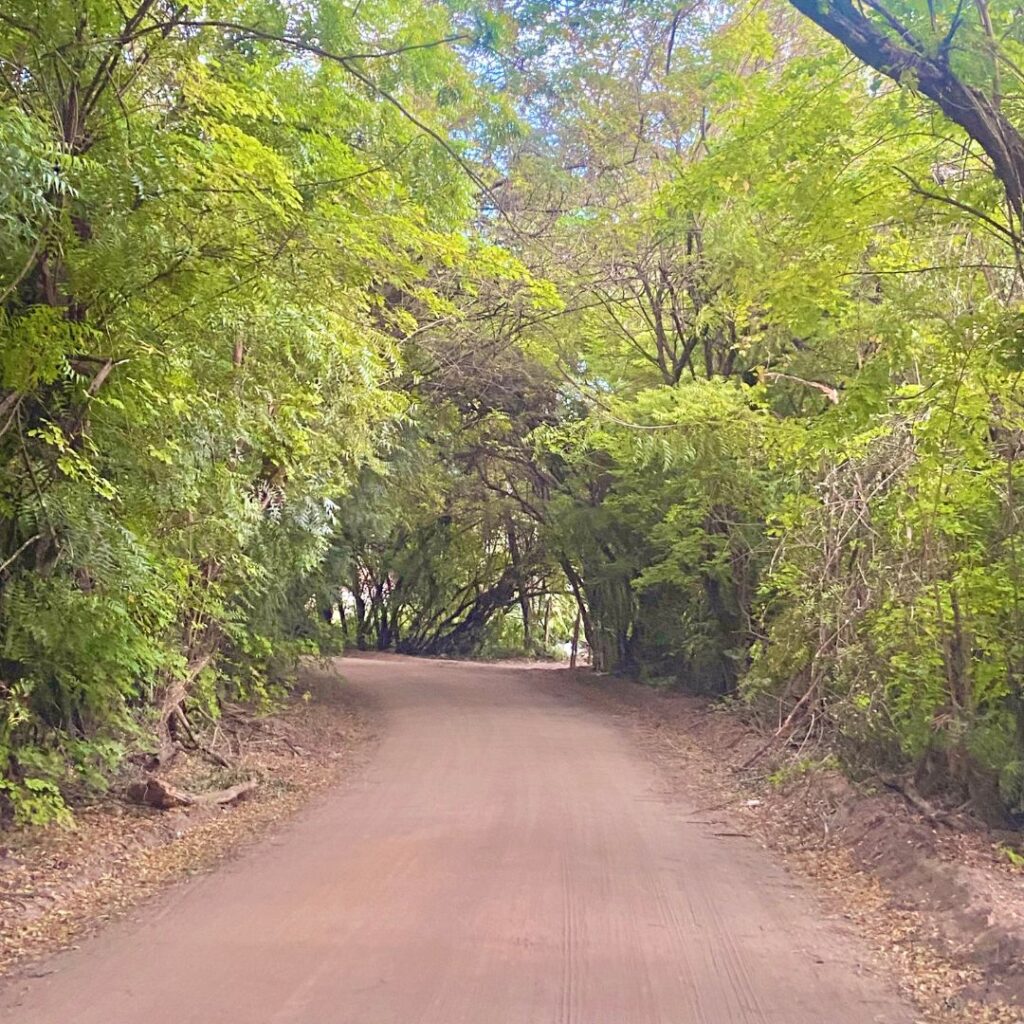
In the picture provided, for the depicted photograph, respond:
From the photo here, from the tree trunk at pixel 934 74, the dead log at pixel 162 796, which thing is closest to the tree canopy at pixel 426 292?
the tree trunk at pixel 934 74

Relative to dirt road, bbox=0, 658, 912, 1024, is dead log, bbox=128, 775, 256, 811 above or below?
below

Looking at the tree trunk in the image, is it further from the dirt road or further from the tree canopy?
the dirt road

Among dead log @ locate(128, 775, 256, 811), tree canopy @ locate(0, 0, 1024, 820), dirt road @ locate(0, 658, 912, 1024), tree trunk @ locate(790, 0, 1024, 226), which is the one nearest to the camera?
dirt road @ locate(0, 658, 912, 1024)

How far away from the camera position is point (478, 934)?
16.8ft

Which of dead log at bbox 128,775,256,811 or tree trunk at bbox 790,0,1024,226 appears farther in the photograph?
dead log at bbox 128,775,256,811

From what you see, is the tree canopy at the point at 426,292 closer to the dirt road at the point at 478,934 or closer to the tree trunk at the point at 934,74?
the tree trunk at the point at 934,74

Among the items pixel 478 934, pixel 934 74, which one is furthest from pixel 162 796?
pixel 934 74

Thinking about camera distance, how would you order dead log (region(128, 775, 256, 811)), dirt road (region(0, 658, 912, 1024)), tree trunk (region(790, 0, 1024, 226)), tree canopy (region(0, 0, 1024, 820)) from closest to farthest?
dirt road (region(0, 658, 912, 1024)) → tree trunk (region(790, 0, 1024, 226)) → tree canopy (region(0, 0, 1024, 820)) → dead log (region(128, 775, 256, 811))

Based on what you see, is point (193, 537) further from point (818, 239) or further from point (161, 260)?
point (818, 239)

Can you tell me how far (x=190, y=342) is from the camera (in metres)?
6.39

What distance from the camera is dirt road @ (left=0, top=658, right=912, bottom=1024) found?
166 inches

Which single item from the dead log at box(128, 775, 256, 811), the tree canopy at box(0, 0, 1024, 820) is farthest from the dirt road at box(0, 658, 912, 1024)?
the tree canopy at box(0, 0, 1024, 820)

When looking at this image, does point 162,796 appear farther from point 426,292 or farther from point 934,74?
point 934,74

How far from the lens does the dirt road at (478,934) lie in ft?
13.8
